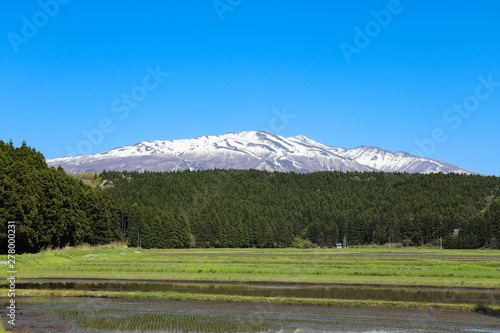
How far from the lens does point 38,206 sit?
74.0 meters

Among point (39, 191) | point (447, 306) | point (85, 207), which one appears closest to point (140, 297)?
point (447, 306)

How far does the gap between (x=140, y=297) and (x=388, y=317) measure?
52.7 feet

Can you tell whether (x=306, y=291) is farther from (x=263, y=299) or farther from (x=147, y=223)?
(x=147, y=223)

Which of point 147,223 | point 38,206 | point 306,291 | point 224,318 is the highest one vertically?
point 38,206

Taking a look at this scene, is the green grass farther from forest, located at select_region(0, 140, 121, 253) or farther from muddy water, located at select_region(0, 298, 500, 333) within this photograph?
forest, located at select_region(0, 140, 121, 253)

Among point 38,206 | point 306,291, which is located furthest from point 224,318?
point 38,206

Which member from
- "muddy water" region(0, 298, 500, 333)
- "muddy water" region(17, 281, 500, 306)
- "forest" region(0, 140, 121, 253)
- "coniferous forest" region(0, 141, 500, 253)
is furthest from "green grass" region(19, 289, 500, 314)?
"forest" region(0, 140, 121, 253)

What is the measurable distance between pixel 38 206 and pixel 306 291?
4813 cm

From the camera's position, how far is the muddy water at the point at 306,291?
35469 millimetres

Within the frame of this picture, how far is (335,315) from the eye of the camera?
1150 inches

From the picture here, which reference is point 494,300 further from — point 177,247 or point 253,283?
point 177,247

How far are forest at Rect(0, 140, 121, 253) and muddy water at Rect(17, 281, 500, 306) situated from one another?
24.9m

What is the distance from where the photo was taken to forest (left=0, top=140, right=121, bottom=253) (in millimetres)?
66250

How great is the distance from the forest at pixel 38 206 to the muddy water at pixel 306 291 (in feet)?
81.6
